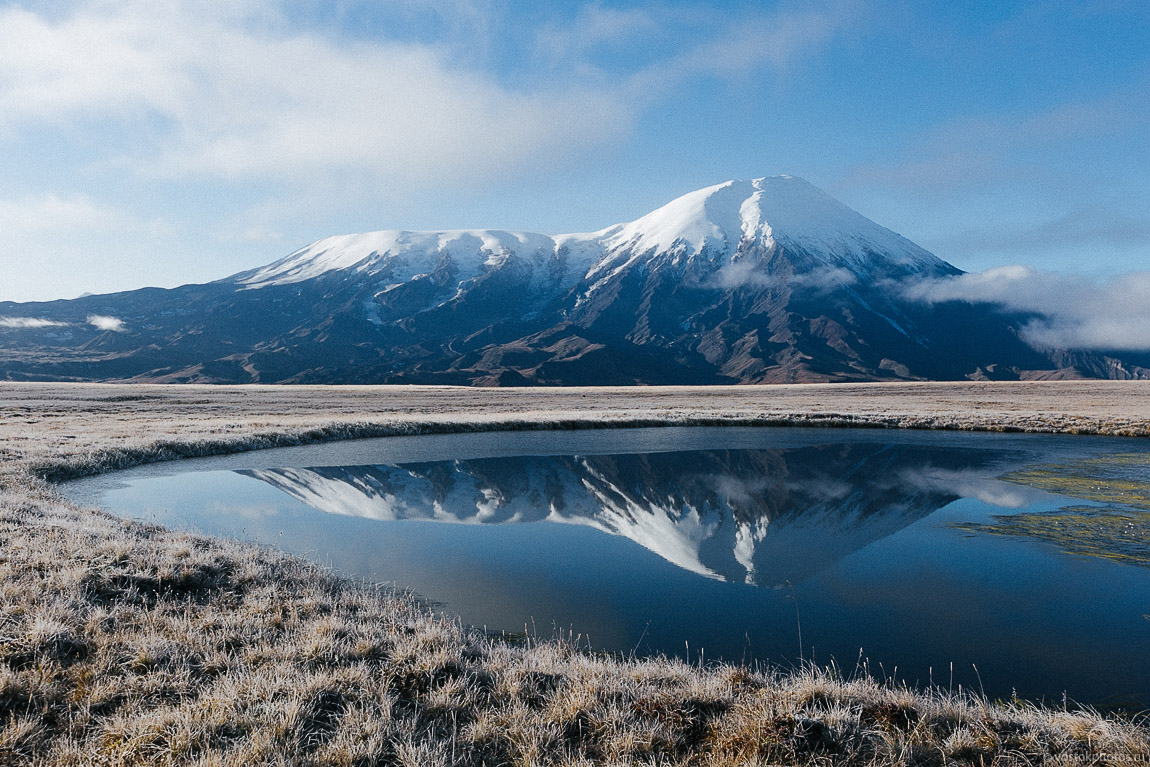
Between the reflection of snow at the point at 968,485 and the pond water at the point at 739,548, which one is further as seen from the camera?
the reflection of snow at the point at 968,485

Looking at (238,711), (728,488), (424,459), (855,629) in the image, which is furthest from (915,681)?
(424,459)

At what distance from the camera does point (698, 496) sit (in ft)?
75.9

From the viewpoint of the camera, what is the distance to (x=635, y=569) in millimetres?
13977

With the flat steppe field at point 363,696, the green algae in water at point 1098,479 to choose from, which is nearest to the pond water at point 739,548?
the green algae in water at point 1098,479

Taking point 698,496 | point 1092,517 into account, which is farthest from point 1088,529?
point 698,496

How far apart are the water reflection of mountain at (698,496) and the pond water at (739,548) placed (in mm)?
130

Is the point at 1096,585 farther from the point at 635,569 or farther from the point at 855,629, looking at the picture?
the point at 635,569

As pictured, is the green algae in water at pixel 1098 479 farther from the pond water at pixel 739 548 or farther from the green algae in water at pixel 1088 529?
the green algae in water at pixel 1088 529

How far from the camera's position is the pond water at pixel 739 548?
981 centimetres

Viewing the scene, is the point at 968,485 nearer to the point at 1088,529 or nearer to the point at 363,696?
the point at 1088,529

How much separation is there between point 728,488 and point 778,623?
46.3 feet

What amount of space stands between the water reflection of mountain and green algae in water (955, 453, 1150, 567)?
2.31 meters

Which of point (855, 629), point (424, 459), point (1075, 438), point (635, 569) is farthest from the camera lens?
point (1075, 438)

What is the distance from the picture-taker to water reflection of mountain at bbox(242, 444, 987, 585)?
637 inches
